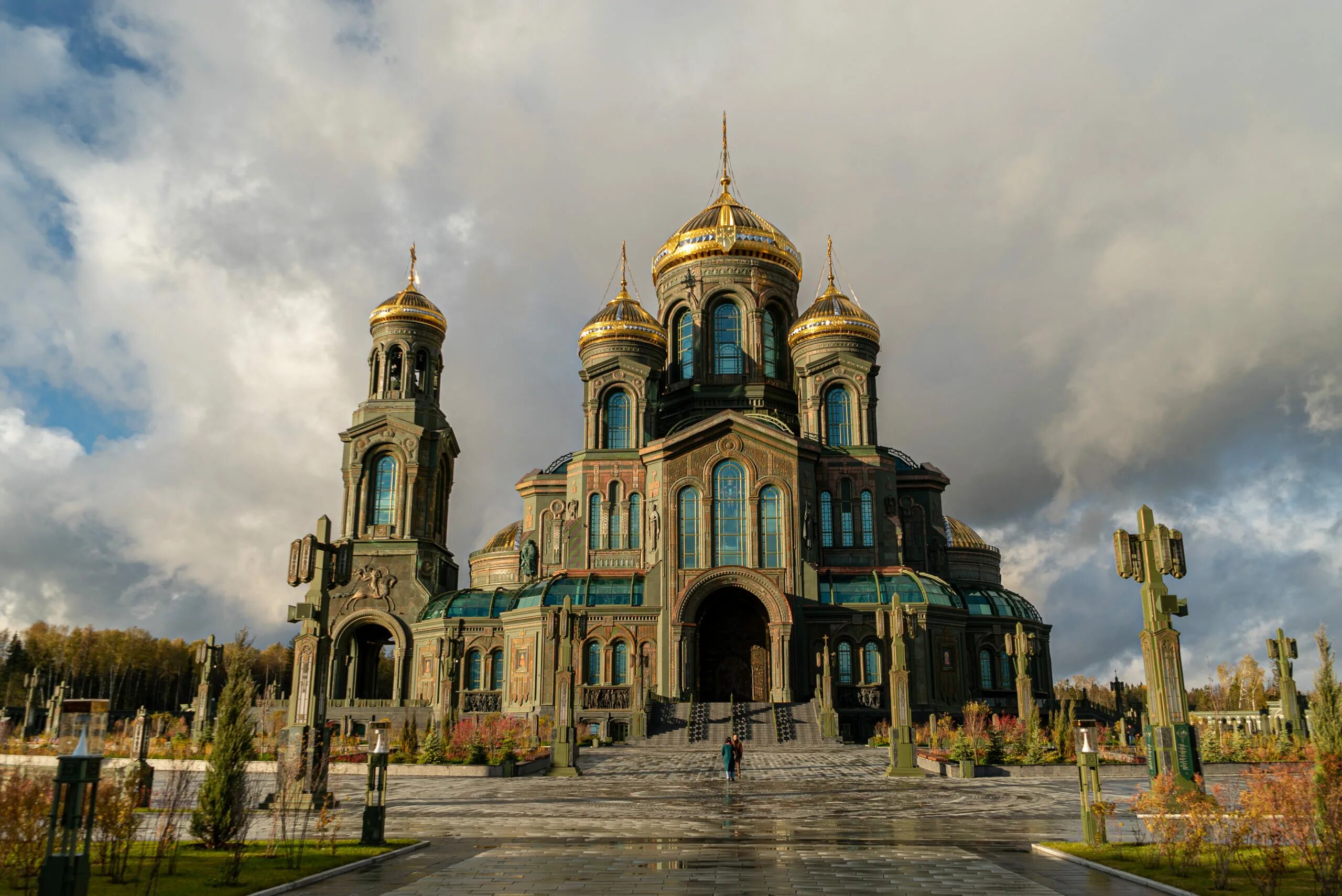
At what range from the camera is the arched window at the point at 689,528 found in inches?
1879

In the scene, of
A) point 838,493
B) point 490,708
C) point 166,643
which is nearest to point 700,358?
point 838,493

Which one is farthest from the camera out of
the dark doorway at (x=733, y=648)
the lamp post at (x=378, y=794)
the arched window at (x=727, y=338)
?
the arched window at (x=727, y=338)

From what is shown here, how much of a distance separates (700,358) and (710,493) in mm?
12497

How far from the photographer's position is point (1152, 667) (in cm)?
1888

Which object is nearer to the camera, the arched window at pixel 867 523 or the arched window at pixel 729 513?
the arched window at pixel 729 513

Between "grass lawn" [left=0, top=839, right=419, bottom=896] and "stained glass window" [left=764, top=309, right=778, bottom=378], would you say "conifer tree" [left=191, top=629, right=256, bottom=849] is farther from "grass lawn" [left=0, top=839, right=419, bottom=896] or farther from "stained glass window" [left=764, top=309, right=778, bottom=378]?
"stained glass window" [left=764, top=309, right=778, bottom=378]

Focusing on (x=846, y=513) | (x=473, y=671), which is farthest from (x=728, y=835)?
(x=846, y=513)

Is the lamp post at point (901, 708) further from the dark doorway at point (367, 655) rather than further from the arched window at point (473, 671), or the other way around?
the dark doorway at point (367, 655)

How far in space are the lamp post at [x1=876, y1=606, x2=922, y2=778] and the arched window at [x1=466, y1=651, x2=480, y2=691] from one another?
24.5 metres

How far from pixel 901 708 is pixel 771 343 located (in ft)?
108

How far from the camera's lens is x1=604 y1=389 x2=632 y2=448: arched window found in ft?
180

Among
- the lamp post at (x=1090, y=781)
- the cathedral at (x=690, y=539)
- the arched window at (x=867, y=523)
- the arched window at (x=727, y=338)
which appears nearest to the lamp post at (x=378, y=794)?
the lamp post at (x=1090, y=781)

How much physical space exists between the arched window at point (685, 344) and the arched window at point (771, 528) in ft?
41.0

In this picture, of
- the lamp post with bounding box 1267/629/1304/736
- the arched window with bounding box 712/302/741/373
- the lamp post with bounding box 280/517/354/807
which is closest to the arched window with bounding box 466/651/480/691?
the arched window with bounding box 712/302/741/373
